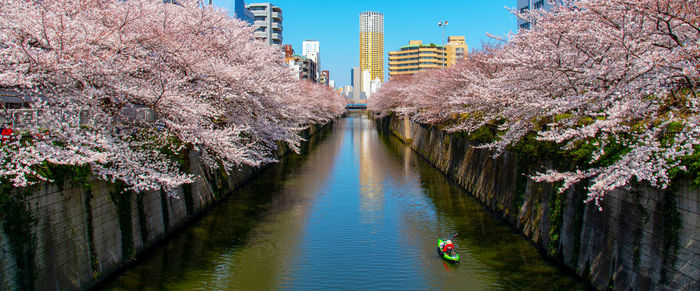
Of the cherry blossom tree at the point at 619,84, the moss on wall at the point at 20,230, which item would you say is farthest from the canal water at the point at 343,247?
the cherry blossom tree at the point at 619,84

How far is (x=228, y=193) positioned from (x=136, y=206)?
37.6 feet

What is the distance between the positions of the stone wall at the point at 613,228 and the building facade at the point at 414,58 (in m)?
150

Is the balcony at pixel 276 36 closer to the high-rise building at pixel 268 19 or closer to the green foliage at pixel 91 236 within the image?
the high-rise building at pixel 268 19

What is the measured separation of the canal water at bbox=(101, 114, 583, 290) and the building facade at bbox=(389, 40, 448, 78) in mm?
143210

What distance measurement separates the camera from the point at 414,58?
176625mm

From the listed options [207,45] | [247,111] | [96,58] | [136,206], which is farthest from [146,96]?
[247,111]

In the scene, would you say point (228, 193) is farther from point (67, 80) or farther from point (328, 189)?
point (67, 80)

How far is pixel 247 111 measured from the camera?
2639cm

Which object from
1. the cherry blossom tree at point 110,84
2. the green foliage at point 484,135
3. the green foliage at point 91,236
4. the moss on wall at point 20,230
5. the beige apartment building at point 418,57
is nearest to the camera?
the moss on wall at point 20,230

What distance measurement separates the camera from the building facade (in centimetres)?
17112

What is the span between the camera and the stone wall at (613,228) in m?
9.75

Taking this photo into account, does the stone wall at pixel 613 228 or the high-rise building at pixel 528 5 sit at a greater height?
the high-rise building at pixel 528 5

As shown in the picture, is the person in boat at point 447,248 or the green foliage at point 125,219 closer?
the green foliage at point 125,219

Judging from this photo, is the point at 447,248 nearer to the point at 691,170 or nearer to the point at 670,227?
the point at 670,227
